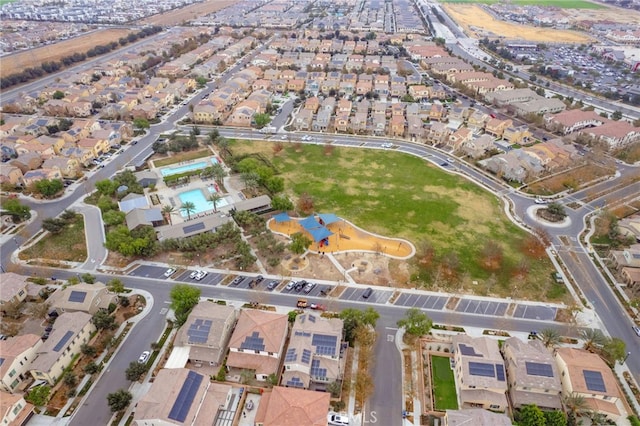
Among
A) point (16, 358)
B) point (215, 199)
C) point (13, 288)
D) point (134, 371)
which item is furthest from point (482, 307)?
point (13, 288)

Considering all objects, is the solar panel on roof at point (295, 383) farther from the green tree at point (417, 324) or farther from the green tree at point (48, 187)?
the green tree at point (48, 187)

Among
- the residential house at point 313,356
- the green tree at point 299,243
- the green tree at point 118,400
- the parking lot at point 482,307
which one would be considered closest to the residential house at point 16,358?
the green tree at point 118,400

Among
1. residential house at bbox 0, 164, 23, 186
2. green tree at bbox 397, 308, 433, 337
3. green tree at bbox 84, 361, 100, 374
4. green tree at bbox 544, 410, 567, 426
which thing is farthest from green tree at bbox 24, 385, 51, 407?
residential house at bbox 0, 164, 23, 186

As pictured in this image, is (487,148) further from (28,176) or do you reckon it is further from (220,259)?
(28,176)

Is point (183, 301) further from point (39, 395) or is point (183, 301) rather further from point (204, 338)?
point (39, 395)

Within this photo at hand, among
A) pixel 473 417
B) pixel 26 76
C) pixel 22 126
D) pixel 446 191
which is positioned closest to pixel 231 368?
pixel 473 417
